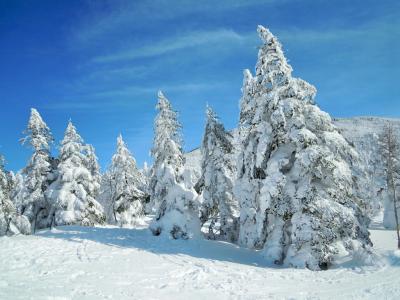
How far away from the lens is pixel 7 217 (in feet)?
105

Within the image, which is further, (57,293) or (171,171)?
(171,171)

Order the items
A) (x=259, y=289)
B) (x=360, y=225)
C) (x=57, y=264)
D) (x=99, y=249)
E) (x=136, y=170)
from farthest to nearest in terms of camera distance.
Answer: (x=136, y=170)
(x=99, y=249)
(x=360, y=225)
(x=57, y=264)
(x=259, y=289)

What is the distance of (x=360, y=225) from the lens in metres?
23.1

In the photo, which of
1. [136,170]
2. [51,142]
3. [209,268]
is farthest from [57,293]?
[136,170]

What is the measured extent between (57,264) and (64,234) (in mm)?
8560

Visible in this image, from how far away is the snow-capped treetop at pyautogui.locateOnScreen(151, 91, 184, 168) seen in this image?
32125mm

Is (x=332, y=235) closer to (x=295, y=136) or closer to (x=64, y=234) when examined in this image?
(x=295, y=136)

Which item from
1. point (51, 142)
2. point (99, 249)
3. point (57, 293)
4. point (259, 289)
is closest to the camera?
point (57, 293)

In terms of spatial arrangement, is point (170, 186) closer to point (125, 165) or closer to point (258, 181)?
point (258, 181)

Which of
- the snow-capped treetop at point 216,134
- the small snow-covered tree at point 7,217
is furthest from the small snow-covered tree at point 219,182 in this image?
the small snow-covered tree at point 7,217

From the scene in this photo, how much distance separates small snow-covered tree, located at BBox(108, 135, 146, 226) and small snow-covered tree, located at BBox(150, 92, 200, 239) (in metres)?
17.9

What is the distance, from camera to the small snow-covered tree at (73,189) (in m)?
36.4

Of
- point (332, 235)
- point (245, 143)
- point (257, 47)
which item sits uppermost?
point (257, 47)

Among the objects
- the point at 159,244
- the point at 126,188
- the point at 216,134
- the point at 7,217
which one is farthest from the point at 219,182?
the point at 126,188
